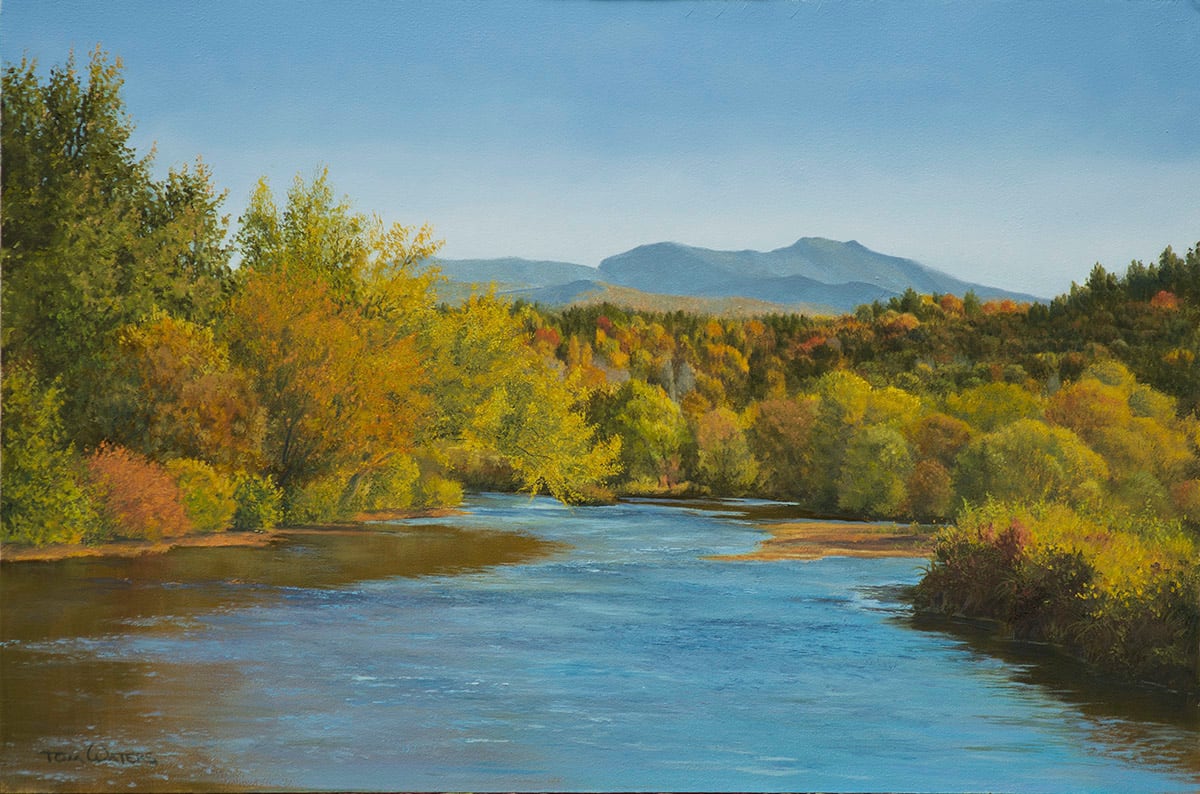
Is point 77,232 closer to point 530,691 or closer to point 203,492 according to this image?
point 203,492

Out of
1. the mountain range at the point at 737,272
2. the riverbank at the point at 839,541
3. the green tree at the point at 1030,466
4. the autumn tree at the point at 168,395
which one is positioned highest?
the mountain range at the point at 737,272

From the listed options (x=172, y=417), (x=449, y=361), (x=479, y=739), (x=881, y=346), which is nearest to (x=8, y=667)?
(x=479, y=739)

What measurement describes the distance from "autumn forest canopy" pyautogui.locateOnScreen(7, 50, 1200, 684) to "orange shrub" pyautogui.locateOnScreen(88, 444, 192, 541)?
0.23ft

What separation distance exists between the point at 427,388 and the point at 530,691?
26356 millimetres

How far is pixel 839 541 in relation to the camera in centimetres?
3428

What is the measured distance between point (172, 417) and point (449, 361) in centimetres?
1129

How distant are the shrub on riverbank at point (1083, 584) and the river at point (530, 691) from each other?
1.79 feet

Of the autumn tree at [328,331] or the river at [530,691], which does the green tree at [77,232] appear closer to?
the autumn tree at [328,331]

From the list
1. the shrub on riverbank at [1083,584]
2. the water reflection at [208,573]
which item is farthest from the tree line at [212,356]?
the shrub on riverbank at [1083,584]

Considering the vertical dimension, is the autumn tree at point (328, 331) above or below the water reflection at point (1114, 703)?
above

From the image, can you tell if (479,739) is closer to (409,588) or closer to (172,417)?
(409,588)

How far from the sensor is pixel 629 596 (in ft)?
71.8
